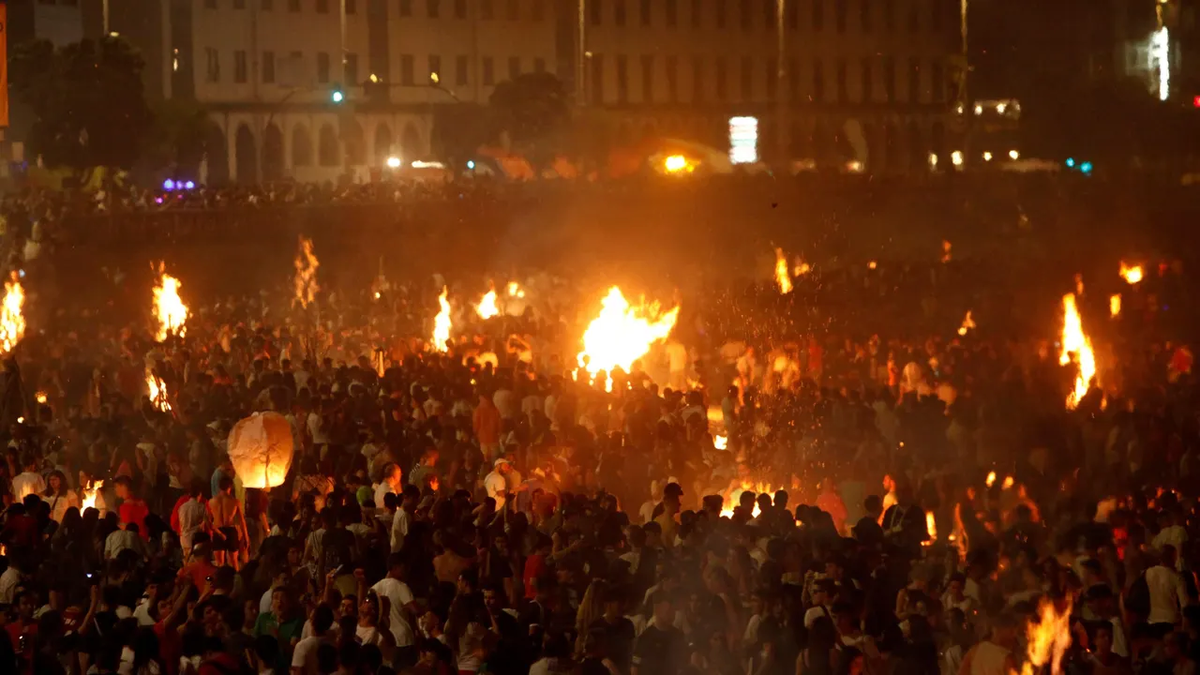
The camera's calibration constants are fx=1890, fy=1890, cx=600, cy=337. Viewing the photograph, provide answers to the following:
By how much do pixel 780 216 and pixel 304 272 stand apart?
1824cm

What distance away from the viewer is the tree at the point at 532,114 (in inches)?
2621

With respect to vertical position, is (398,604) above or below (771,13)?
below

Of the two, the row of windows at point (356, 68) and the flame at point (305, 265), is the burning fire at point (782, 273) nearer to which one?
the flame at point (305, 265)

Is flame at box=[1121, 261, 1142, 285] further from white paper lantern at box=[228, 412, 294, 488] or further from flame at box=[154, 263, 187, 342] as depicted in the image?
white paper lantern at box=[228, 412, 294, 488]

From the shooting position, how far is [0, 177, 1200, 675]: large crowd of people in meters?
9.36

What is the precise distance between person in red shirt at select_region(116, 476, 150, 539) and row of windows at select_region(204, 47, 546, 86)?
55779 millimetres

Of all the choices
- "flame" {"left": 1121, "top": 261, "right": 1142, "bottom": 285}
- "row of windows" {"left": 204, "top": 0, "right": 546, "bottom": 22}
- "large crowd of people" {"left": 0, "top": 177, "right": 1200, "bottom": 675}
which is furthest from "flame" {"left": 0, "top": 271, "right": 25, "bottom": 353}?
"row of windows" {"left": 204, "top": 0, "right": 546, "bottom": 22}

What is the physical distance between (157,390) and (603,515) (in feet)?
32.0

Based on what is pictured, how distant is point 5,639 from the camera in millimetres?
9125

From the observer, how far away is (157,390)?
790 inches

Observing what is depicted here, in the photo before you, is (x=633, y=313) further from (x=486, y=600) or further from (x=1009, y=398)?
(x=486, y=600)

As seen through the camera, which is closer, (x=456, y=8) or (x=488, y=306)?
(x=488, y=306)

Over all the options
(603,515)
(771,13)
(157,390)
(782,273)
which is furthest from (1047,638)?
(771,13)

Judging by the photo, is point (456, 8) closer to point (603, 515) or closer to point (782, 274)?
point (782, 274)
